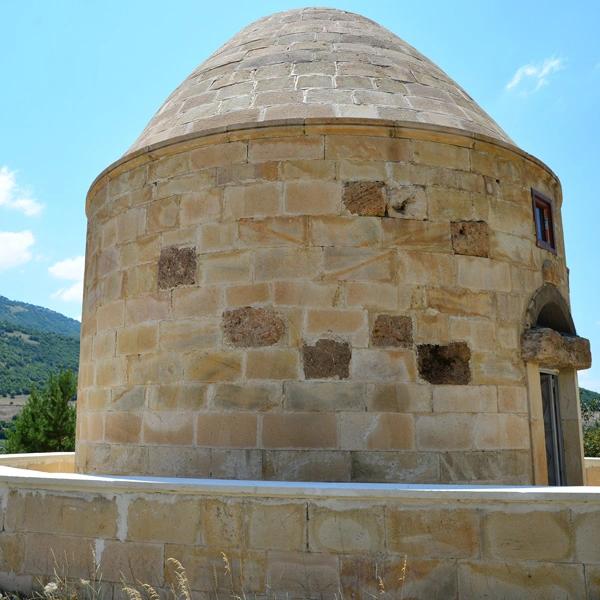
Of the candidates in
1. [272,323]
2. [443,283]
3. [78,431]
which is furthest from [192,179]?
[78,431]

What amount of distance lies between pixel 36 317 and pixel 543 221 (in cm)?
15714

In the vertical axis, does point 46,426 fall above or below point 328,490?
above

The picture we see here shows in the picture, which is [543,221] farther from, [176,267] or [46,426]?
[46,426]

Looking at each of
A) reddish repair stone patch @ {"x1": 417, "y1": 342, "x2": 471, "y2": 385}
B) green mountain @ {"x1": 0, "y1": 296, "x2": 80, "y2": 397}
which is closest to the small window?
reddish repair stone patch @ {"x1": 417, "y1": 342, "x2": 471, "y2": 385}

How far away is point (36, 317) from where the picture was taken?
150250mm

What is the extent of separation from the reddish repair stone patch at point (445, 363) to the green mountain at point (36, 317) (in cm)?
14442

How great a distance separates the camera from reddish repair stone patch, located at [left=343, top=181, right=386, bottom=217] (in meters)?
5.51

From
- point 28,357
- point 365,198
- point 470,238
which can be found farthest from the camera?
point 28,357

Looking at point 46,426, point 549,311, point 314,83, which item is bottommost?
point 46,426

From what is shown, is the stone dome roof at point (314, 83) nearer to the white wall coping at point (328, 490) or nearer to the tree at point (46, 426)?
the white wall coping at point (328, 490)

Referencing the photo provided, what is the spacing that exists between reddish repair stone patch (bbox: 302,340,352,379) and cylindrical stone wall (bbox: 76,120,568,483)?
0.04ft

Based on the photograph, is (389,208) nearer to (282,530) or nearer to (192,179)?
(192,179)

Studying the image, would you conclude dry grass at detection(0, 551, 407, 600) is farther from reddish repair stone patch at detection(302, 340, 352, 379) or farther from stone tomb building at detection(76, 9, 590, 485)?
reddish repair stone patch at detection(302, 340, 352, 379)

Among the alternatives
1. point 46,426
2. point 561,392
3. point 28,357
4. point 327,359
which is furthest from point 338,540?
point 28,357
